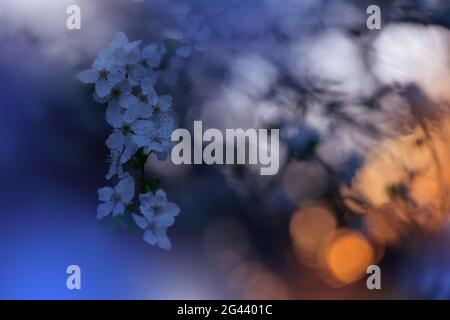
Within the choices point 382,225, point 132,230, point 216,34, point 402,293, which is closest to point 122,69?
point 216,34

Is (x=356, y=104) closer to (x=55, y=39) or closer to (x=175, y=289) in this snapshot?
(x=175, y=289)

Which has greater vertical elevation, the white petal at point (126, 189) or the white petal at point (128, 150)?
the white petal at point (128, 150)

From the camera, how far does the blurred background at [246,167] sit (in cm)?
146

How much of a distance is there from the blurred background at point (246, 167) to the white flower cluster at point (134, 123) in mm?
28

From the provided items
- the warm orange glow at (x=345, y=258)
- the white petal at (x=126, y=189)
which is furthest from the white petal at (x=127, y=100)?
the warm orange glow at (x=345, y=258)

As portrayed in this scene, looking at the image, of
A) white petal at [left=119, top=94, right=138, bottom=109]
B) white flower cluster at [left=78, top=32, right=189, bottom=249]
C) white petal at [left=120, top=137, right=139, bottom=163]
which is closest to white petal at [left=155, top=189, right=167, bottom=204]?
white flower cluster at [left=78, top=32, right=189, bottom=249]

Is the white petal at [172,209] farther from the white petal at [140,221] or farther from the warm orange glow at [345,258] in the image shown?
the warm orange glow at [345,258]

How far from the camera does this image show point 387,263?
148 cm

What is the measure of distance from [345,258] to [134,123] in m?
0.63

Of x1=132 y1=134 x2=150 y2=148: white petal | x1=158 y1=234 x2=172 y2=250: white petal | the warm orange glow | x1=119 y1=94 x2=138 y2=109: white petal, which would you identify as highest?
x1=119 y1=94 x2=138 y2=109: white petal

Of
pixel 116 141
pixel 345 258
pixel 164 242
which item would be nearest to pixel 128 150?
pixel 116 141

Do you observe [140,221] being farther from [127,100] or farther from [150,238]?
[127,100]

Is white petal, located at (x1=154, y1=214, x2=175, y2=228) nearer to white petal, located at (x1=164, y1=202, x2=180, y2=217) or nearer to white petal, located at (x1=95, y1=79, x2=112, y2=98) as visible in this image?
white petal, located at (x1=164, y1=202, x2=180, y2=217)

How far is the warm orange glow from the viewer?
1488mm
